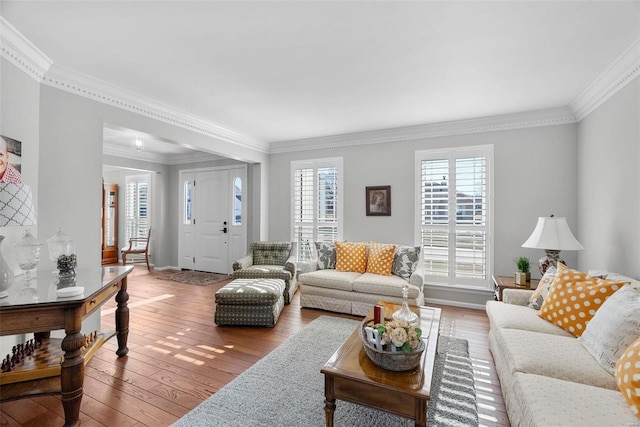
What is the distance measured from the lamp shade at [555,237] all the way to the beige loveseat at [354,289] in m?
1.33

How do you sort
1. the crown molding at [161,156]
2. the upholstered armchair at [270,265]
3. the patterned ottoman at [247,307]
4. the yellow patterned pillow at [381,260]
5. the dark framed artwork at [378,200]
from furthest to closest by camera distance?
the crown molding at [161,156] < the dark framed artwork at [378,200] < the upholstered armchair at [270,265] < the yellow patterned pillow at [381,260] < the patterned ottoman at [247,307]

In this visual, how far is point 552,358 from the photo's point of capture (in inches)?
69.2

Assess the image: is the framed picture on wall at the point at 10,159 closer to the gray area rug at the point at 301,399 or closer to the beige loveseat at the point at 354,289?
the gray area rug at the point at 301,399

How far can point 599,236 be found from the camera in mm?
3076

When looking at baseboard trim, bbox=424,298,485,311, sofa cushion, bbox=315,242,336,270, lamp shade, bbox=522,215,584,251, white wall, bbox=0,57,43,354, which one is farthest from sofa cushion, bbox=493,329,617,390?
white wall, bbox=0,57,43,354

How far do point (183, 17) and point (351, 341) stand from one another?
8.18 ft

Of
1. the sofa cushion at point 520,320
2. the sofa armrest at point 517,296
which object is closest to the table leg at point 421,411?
the sofa cushion at point 520,320

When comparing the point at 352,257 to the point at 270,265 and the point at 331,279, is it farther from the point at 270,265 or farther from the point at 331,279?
the point at 270,265

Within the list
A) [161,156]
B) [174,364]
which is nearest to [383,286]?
[174,364]

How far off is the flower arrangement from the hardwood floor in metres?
0.80

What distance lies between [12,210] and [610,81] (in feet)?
15.7

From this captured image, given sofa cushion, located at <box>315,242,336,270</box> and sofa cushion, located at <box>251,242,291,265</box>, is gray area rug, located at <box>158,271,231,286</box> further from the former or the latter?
sofa cushion, located at <box>315,242,336,270</box>

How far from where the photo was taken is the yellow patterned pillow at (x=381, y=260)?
405 cm

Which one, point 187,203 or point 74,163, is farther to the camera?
point 187,203
